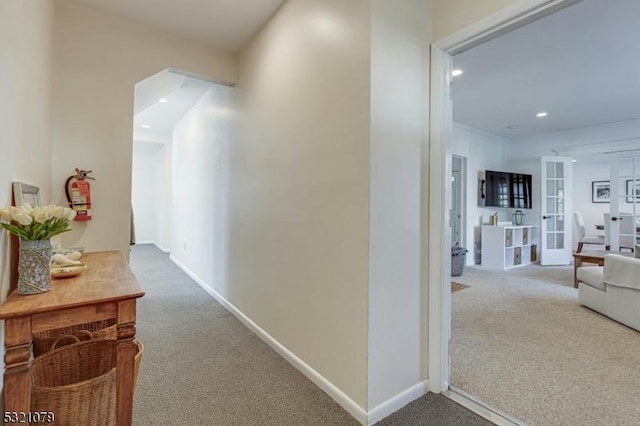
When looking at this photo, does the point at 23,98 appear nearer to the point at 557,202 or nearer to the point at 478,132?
the point at 478,132

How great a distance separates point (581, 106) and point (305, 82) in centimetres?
483

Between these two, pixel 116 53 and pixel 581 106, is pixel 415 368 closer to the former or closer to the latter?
pixel 116 53

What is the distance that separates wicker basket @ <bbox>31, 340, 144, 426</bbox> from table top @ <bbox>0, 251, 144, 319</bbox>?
0.24m

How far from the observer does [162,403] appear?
1.80 m

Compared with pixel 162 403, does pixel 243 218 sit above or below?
above

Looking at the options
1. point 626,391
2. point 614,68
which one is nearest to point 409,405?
point 626,391

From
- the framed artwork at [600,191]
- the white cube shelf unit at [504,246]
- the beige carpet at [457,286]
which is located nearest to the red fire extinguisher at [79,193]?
the beige carpet at [457,286]

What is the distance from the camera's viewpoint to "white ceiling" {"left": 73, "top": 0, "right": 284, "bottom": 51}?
245 cm

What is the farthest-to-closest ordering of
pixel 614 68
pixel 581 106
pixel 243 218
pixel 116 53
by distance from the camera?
pixel 581 106, pixel 614 68, pixel 243 218, pixel 116 53

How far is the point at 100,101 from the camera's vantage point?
2615 mm

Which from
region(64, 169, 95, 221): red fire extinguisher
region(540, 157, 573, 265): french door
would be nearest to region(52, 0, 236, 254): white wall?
region(64, 169, 95, 221): red fire extinguisher

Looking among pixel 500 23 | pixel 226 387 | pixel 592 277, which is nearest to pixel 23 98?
pixel 226 387

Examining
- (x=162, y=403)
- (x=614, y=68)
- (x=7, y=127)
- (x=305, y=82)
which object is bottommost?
(x=162, y=403)

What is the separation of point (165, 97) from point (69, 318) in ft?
14.3
